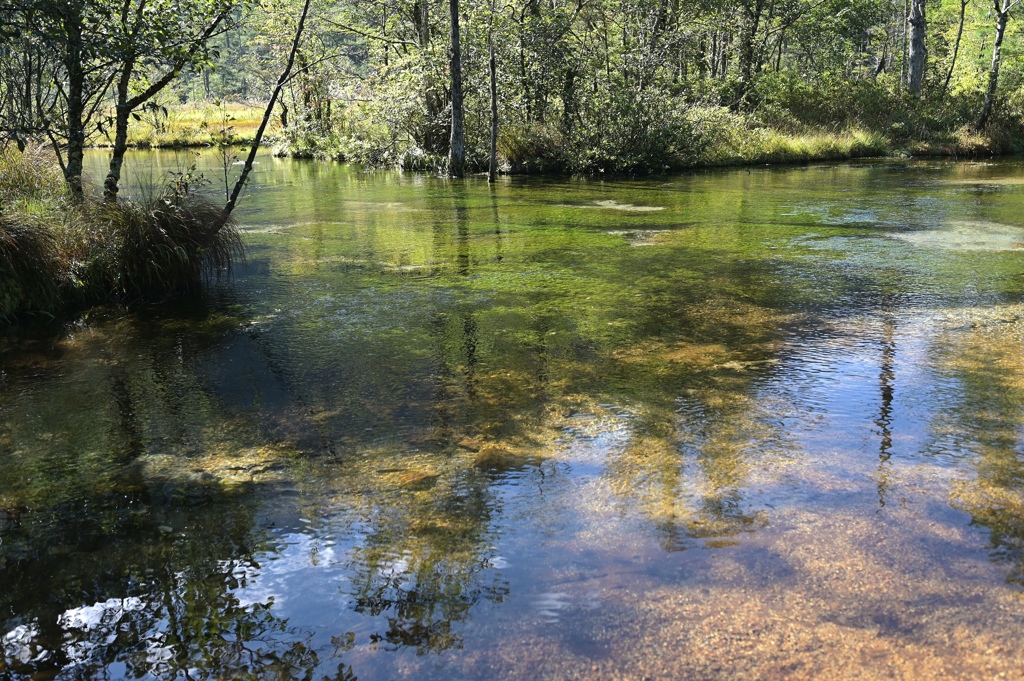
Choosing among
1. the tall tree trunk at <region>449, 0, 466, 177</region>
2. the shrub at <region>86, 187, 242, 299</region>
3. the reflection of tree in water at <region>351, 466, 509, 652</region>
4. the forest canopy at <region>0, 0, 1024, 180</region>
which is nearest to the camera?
the reflection of tree in water at <region>351, 466, 509, 652</region>

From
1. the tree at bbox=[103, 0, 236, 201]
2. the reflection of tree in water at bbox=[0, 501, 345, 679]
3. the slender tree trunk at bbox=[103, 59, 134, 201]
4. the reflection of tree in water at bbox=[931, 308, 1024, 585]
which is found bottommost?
the reflection of tree in water at bbox=[0, 501, 345, 679]

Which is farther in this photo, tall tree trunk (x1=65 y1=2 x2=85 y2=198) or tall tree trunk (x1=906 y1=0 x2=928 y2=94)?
tall tree trunk (x1=906 y1=0 x2=928 y2=94)

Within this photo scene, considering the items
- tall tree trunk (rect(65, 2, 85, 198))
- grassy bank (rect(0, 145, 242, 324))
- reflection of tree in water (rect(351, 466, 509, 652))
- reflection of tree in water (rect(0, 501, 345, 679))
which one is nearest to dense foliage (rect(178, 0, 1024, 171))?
tall tree trunk (rect(65, 2, 85, 198))

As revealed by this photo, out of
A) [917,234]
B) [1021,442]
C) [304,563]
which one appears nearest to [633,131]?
[917,234]

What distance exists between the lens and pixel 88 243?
701 centimetres

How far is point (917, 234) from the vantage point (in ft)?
32.9

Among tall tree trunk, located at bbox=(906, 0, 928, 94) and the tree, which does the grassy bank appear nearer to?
the tree

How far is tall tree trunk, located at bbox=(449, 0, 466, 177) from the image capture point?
16417 millimetres

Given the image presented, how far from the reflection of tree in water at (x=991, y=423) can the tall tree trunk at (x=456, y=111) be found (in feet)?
41.8

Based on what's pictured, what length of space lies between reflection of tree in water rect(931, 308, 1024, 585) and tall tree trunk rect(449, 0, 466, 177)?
1275 cm

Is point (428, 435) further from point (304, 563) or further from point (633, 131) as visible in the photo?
point (633, 131)

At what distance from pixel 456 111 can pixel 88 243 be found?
1175 cm

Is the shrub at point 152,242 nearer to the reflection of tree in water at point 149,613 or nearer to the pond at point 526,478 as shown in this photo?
the pond at point 526,478

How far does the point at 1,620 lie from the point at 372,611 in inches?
50.7
